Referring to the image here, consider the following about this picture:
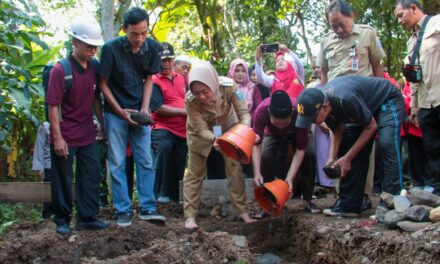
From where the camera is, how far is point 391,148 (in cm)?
483

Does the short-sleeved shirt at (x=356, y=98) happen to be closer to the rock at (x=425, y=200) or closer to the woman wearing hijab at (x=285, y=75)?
the rock at (x=425, y=200)

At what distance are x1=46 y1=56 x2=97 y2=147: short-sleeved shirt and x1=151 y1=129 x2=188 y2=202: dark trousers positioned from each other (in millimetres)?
1487

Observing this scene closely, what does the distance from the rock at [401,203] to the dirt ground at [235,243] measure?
21 cm

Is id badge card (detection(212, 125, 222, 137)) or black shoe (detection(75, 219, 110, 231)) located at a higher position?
id badge card (detection(212, 125, 222, 137))

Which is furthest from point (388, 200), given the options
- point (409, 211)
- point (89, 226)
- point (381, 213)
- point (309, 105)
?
point (89, 226)

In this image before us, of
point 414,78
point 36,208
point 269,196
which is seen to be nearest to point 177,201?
point 269,196

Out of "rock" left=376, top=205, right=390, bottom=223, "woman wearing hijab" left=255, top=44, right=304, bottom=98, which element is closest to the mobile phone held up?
"woman wearing hijab" left=255, top=44, right=304, bottom=98

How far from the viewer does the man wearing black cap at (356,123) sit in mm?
4648

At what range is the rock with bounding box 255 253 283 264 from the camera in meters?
4.89

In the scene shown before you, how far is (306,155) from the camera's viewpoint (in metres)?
5.60

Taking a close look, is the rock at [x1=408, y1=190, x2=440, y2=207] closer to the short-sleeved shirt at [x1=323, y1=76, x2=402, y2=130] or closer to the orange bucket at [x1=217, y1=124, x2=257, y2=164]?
the short-sleeved shirt at [x1=323, y1=76, x2=402, y2=130]

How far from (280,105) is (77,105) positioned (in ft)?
6.04

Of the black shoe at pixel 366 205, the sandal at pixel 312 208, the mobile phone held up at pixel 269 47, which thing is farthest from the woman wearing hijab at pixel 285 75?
the black shoe at pixel 366 205

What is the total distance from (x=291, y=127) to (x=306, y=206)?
88 centimetres
